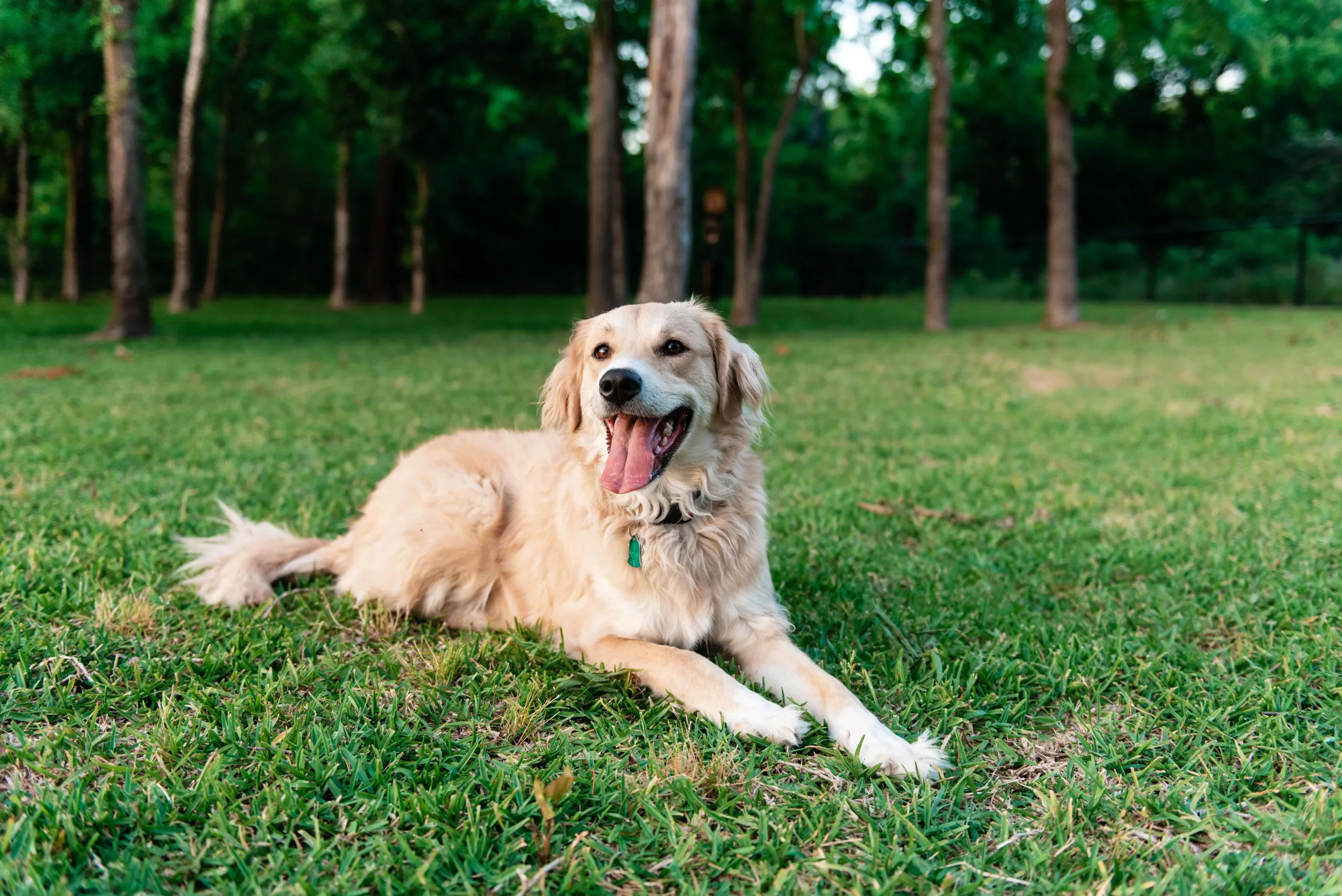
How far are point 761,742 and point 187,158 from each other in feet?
67.7

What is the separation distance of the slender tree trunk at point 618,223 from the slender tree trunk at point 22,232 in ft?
47.8

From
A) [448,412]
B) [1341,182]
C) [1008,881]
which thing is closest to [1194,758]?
[1008,881]

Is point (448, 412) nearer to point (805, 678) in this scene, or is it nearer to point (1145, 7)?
point (805, 678)

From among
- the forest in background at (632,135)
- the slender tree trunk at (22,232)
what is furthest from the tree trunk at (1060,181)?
the slender tree trunk at (22,232)

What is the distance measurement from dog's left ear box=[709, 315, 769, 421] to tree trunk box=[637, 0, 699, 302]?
27.2 feet

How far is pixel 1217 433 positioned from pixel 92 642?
294 inches

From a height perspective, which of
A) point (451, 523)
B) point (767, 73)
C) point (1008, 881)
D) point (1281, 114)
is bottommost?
point (1008, 881)

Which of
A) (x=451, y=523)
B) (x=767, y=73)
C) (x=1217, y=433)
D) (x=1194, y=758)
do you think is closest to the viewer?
(x=1194, y=758)

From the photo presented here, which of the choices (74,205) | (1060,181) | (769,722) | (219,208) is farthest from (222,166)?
(769,722)

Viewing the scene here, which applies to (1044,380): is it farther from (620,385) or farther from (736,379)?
(620,385)

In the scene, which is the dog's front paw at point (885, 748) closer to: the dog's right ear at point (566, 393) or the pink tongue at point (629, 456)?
the pink tongue at point (629, 456)

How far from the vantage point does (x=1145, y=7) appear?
16.2 m

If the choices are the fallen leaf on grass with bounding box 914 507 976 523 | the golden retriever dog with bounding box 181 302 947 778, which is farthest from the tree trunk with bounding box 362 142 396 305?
the golden retriever dog with bounding box 181 302 947 778

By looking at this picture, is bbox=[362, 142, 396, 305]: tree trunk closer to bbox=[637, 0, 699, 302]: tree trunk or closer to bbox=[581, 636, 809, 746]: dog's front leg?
bbox=[637, 0, 699, 302]: tree trunk
